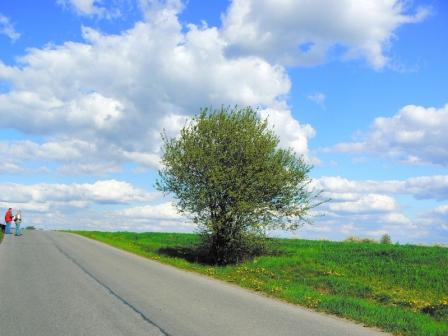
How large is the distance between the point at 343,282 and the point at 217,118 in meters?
12.4

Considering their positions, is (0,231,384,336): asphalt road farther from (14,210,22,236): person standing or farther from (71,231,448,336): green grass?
(14,210,22,236): person standing

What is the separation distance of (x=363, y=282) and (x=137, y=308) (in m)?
10.7

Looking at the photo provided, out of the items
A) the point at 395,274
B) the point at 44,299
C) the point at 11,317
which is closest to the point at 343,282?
the point at 395,274

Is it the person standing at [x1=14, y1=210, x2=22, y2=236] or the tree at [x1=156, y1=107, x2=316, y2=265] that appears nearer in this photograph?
the tree at [x1=156, y1=107, x2=316, y2=265]

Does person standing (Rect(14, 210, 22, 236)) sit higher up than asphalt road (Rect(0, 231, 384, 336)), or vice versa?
person standing (Rect(14, 210, 22, 236))

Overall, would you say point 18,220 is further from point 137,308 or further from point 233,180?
point 137,308

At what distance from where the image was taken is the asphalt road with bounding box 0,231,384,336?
9.28m

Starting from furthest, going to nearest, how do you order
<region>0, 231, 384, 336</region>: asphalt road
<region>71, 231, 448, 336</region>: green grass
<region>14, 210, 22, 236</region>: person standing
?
<region>14, 210, 22, 236</region>: person standing → <region>71, 231, 448, 336</region>: green grass → <region>0, 231, 384, 336</region>: asphalt road

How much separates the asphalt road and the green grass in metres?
1.03

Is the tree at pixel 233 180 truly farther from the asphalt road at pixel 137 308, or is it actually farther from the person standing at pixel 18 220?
the person standing at pixel 18 220

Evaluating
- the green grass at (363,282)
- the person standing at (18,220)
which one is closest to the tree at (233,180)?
the green grass at (363,282)

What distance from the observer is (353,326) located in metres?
11.0

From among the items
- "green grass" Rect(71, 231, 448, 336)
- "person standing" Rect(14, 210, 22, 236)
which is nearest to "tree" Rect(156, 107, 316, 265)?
"green grass" Rect(71, 231, 448, 336)

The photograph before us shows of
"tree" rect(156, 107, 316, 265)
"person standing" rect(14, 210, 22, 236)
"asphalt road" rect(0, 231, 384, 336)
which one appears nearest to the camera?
"asphalt road" rect(0, 231, 384, 336)
